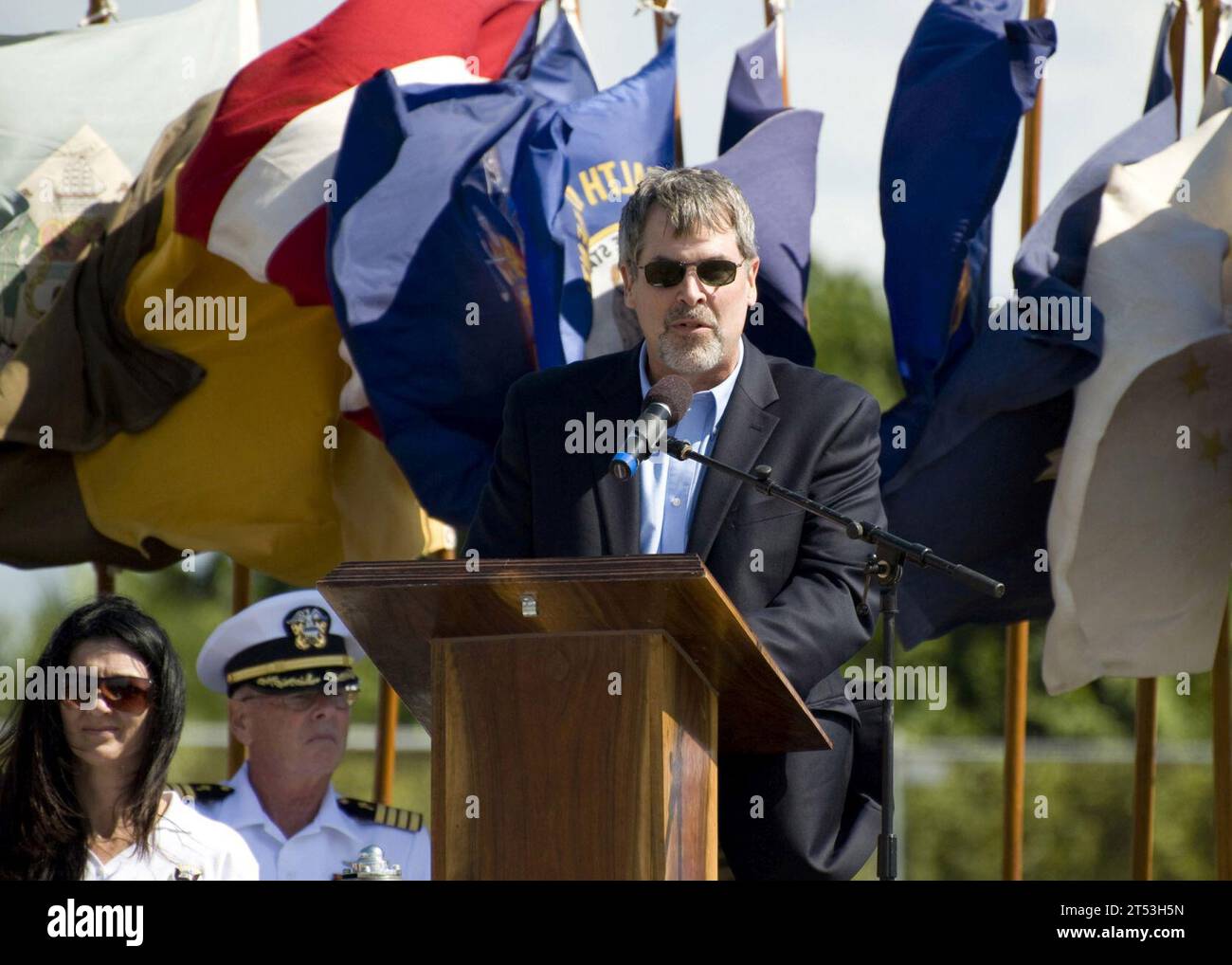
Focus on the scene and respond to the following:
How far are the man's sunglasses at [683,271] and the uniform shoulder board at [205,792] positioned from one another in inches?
86.5

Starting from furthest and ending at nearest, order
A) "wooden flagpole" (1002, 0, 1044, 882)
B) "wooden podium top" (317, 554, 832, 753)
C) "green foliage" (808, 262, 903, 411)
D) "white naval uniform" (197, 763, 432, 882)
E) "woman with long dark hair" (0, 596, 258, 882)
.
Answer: "green foliage" (808, 262, 903, 411)
"wooden flagpole" (1002, 0, 1044, 882)
"white naval uniform" (197, 763, 432, 882)
"woman with long dark hair" (0, 596, 258, 882)
"wooden podium top" (317, 554, 832, 753)

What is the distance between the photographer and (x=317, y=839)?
5145mm

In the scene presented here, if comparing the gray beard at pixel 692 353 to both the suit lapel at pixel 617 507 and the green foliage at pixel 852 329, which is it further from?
the green foliage at pixel 852 329

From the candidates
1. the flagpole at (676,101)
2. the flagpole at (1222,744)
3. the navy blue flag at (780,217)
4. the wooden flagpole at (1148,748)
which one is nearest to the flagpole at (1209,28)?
the flagpole at (1222,744)

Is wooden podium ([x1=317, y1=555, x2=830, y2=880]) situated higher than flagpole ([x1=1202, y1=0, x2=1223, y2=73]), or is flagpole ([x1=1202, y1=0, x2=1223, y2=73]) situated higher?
flagpole ([x1=1202, y1=0, x2=1223, y2=73])

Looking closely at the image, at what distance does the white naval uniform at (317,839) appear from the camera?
5055mm

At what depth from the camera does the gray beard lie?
361 cm

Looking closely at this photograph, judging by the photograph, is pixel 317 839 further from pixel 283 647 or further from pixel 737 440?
pixel 737 440

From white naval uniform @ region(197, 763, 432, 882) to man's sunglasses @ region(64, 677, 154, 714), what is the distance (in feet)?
4.23

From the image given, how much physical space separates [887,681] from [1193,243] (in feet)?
7.77

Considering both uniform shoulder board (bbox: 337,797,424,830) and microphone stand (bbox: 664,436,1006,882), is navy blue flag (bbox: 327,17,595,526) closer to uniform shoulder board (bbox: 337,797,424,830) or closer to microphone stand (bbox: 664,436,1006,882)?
uniform shoulder board (bbox: 337,797,424,830)

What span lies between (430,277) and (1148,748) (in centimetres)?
269

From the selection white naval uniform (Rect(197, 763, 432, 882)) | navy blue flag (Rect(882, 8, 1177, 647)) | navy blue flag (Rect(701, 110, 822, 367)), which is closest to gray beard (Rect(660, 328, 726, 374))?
navy blue flag (Rect(701, 110, 822, 367))

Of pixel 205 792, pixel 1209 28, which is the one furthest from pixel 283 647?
pixel 1209 28
